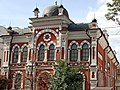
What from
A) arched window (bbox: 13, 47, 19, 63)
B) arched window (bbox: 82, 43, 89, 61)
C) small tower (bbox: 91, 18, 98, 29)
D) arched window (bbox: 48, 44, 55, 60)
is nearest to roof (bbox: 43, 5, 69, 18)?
arched window (bbox: 48, 44, 55, 60)

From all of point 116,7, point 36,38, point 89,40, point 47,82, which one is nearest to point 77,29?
point 89,40

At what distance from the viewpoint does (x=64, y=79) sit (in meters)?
27.8

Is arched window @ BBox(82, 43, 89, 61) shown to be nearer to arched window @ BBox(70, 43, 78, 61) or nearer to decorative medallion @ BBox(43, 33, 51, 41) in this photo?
arched window @ BBox(70, 43, 78, 61)

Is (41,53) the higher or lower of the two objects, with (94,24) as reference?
lower

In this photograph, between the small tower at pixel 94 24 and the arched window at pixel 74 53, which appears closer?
the small tower at pixel 94 24

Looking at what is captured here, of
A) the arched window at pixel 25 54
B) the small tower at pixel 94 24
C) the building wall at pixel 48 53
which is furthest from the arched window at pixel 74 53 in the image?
the arched window at pixel 25 54

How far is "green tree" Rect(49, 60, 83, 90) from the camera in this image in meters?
27.8

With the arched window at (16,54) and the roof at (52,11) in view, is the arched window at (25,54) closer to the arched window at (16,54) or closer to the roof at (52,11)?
the arched window at (16,54)

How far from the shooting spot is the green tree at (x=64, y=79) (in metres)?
27.8

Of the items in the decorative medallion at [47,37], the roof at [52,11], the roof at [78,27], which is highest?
the roof at [52,11]

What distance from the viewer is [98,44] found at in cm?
3294

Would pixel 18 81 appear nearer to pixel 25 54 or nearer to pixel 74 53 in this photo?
pixel 25 54

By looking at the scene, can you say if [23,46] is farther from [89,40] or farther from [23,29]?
[89,40]

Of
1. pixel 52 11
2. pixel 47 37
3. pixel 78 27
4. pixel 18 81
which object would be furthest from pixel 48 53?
pixel 52 11
